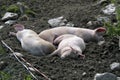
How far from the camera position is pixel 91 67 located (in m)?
6.18

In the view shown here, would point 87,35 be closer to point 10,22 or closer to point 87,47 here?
point 87,47

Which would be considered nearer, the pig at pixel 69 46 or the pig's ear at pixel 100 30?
the pig at pixel 69 46

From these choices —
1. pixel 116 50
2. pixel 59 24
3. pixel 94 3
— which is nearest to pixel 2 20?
pixel 59 24

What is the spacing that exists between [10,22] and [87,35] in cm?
192

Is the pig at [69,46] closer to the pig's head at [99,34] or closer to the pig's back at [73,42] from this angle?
the pig's back at [73,42]

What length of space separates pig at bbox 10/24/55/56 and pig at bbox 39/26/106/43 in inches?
7.8

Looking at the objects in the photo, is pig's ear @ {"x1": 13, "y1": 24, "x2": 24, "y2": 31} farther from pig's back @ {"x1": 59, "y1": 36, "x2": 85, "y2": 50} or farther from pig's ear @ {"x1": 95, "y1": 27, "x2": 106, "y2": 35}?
pig's ear @ {"x1": 95, "y1": 27, "x2": 106, "y2": 35}

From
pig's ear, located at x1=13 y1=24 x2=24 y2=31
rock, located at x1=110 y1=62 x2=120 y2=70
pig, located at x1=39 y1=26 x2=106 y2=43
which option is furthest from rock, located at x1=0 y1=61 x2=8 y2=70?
rock, located at x1=110 y1=62 x2=120 y2=70

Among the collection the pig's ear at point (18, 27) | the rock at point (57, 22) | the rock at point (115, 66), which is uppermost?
the rock at point (115, 66)

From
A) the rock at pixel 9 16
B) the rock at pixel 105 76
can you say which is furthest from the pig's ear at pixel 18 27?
the rock at pixel 105 76

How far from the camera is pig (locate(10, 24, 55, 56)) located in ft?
23.2

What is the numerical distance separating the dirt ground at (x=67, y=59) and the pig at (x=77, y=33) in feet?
0.55

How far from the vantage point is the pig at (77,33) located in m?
7.56

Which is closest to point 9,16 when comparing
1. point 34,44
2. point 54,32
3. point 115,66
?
point 54,32
